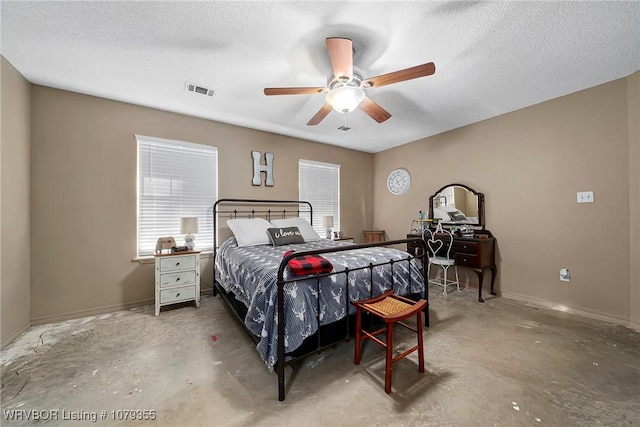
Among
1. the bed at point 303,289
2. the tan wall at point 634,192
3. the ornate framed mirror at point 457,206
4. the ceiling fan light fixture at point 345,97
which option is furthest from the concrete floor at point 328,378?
the ceiling fan light fixture at point 345,97

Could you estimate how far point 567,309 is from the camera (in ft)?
9.37

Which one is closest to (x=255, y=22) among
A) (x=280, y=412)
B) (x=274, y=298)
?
(x=274, y=298)

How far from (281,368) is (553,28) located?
10.3 feet

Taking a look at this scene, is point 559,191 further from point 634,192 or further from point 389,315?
point 389,315

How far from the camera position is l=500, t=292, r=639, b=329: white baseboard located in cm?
251

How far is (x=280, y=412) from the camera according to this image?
4.73 ft

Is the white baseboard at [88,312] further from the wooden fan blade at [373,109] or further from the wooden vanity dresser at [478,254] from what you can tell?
the wooden vanity dresser at [478,254]

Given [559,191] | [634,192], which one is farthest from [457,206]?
[634,192]

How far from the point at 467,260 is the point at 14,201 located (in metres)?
5.12

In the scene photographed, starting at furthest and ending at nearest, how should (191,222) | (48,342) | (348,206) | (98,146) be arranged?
(348,206), (191,222), (98,146), (48,342)

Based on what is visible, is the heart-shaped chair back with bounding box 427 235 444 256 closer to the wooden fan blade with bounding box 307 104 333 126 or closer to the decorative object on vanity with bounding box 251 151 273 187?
the wooden fan blade with bounding box 307 104 333 126

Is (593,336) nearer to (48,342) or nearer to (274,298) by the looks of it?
(274,298)

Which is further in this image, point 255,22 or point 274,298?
point 255,22

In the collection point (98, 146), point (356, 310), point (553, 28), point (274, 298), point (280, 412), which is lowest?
point (280, 412)
